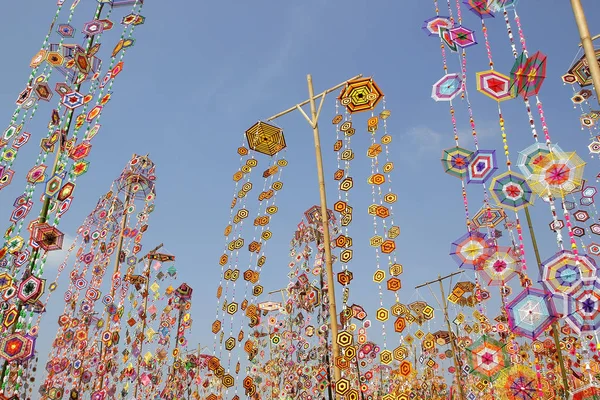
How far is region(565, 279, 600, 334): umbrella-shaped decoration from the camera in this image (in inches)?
171

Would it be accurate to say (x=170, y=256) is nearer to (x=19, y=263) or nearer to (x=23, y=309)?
(x=19, y=263)

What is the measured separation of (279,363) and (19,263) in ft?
25.0

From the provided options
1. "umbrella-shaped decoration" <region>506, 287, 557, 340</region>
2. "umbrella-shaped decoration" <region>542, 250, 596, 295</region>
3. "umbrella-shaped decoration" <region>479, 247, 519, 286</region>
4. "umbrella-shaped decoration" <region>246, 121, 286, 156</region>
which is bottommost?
"umbrella-shaped decoration" <region>506, 287, 557, 340</region>

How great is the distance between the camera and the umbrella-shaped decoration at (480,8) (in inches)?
246

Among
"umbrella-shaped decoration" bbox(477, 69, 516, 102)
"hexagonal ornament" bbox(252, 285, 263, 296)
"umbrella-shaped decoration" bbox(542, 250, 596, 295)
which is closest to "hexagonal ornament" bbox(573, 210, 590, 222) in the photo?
"umbrella-shaped decoration" bbox(542, 250, 596, 295)

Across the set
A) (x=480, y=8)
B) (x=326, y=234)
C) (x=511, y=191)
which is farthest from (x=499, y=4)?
(x=326, y=234)

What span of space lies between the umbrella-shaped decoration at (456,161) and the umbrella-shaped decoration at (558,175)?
56.8 inches

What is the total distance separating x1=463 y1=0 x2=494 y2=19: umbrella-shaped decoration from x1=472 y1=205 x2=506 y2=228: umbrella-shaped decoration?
6009mm

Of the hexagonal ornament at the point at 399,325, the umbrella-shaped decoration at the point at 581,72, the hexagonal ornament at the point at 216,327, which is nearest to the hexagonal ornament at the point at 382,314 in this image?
the hexagonal ornament at the point at 399,325

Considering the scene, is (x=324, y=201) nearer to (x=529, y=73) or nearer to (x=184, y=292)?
(x=529, y=73)

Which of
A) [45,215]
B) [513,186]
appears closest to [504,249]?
[513,186]

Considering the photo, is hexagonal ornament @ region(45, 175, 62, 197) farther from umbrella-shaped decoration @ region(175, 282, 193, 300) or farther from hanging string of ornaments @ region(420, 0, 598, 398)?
umbrella-shaped decoration @ region(175, 282, 193, 300)

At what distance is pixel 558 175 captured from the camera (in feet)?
19.1

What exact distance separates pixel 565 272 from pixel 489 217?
6414 millimetres
